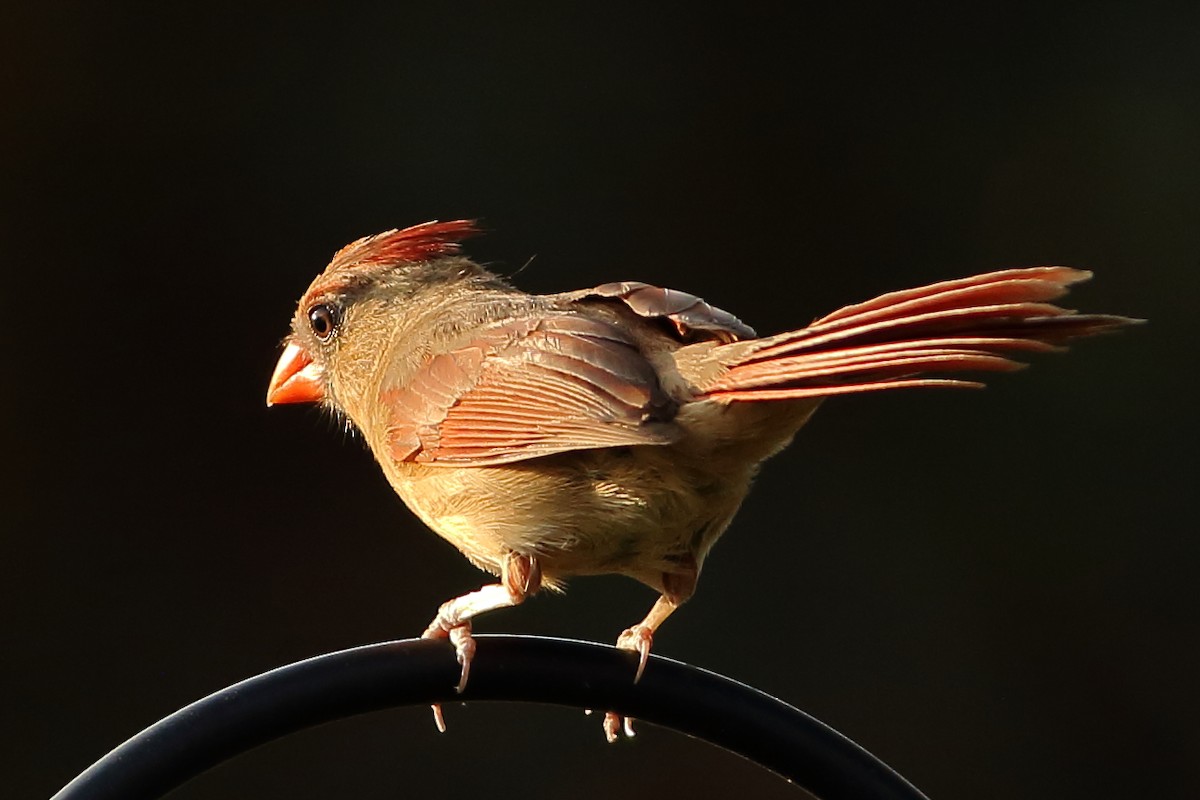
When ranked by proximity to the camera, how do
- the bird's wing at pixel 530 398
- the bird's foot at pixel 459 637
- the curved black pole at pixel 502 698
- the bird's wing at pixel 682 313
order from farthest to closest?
the bird's wing at pixel 682 313 < the bird's wing at pixel 530 398 < the bird's foot at pixel 459 637 < the curved black pole at pixel 502 698

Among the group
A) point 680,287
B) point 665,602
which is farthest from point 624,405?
point 680,287

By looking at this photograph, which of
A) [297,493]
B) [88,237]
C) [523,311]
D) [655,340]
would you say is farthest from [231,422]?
[655,340]

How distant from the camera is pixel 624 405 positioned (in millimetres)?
2742

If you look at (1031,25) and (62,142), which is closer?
(62,142)

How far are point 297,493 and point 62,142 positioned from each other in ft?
4.54

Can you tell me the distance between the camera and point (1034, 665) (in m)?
5.82

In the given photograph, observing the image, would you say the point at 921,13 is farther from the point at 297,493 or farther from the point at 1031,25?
the point at 297,493

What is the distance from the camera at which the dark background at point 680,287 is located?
540cm

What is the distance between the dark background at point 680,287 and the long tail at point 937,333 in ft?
9.57

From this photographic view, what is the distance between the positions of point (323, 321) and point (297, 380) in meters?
0.15

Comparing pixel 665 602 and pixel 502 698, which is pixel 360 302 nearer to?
pixel 665 602

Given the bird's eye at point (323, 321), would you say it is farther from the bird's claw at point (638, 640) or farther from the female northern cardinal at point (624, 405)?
the bird's claw at point (638, 640)

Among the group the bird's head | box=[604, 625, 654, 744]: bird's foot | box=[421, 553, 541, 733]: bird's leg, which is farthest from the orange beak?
box=[604, 625, 654, 744]: bird's foot

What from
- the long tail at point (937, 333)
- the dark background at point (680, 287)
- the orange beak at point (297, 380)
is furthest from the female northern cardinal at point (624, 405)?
the dark background at point (680, 287)
